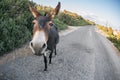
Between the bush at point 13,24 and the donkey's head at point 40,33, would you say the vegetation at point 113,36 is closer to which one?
the bush at point 13,24

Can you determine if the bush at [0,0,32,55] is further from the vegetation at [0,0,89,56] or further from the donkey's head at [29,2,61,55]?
the donkey's head at [29,2,61,55]

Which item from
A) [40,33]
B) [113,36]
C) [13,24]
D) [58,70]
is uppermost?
[40,33]

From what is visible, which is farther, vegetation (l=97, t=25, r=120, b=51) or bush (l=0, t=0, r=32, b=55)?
vegetation (l=97, t=25, r=120, b=51)

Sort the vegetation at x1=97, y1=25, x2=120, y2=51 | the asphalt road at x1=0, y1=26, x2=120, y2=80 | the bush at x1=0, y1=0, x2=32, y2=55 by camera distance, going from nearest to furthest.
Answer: the asphalt road at x1=0, y1=26, x2=120, y2=80, the bush at x1=0, y1=0, x2=32, y2=55, the vegetation at x1=97, y1=25, x2=120, y2=51

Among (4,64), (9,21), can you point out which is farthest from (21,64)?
(9,21)

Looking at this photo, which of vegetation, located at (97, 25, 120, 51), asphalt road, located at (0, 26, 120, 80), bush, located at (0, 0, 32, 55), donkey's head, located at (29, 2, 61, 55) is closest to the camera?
donkey's head, located at (29, 2, 61, 55)

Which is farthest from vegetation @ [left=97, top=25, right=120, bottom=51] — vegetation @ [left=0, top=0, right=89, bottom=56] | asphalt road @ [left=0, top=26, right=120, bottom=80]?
asphalt road @ [left=0, top=26, right=120, bottom=80]

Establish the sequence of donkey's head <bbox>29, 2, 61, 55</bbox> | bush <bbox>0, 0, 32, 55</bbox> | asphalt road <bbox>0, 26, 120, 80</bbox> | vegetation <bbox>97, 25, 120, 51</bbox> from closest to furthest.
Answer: donkey's head <bbox>29, 2, 61, 55</bbox>
asphalt road <bbox>0, 26, 120, 80</bbox>
bush <bbox>0, 0, 32, 55</bbox>
vegetation <bbox>97, 25, 120, 51</bbox>

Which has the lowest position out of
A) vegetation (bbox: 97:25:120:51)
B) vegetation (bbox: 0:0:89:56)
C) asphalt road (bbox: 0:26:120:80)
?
vegetation (bbox: 97:25:120:51)

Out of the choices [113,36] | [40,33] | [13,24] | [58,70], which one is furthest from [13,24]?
[113,36]

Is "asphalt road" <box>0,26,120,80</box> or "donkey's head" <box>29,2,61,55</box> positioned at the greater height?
"donkey's head" <box>29,2,61,55</box>

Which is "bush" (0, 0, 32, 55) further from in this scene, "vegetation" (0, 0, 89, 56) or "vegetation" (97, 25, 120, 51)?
"vegetation" (97, 25, 120, 51)

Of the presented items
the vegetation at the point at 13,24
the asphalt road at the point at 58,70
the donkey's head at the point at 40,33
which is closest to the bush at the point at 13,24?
the vegetation at the point at 13,24

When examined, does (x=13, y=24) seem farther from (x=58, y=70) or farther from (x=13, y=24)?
(x=58, y=70)
